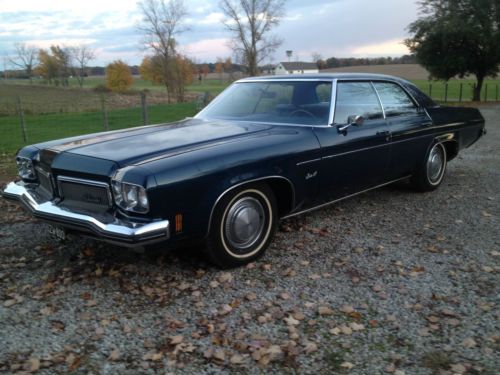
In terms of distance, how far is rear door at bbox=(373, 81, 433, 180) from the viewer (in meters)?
5.45

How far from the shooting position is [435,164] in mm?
6398

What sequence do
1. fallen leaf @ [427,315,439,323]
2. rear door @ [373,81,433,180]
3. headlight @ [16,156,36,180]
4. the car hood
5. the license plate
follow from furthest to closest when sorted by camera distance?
rear door @ [373,81,433,180]
headlight @ [16,156,36,180]
the license plate
the car hood
fallen leaf @ [427,315,439,323]

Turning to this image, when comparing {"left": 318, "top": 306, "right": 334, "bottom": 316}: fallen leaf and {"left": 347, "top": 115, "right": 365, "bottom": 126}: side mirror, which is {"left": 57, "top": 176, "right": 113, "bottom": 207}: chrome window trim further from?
{"left": 347, "top": 115, "right": 365, "bottom": 126}: side mirror

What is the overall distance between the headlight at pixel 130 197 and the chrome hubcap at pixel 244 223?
0.76m

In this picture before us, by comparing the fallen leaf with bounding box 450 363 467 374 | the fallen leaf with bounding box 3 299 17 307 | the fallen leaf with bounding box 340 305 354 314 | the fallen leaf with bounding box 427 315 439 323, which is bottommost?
the fallen leaf with bounding box 450 363 467 374

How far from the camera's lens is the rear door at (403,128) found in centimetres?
545

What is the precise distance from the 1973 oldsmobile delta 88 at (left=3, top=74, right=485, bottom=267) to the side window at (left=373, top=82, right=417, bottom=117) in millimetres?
18

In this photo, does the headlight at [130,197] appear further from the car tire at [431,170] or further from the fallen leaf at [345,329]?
the car tire at [431,170]

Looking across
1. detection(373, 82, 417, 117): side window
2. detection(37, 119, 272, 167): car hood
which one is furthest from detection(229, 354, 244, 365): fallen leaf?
detection(373, 82, 417, 117): side window

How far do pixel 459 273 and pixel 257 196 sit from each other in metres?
1.77

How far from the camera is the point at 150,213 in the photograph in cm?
333

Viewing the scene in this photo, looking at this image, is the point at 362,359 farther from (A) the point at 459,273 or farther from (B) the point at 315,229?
(B) the point at 315,229

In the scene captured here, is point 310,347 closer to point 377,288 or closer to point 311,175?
point 377,288

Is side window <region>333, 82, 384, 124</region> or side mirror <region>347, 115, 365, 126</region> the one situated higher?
side window <region>333, 82, 384, 124</region>
